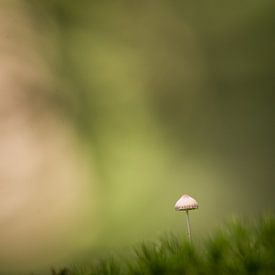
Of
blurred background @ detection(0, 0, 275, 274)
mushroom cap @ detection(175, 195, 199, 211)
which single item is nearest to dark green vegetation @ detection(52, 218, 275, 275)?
mushroom cap @ detection(175, 195, 199, 211)

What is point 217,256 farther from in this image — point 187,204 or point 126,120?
point 126,120

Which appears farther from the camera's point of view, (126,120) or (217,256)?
(126,120)

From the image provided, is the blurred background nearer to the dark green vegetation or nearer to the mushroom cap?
the mushroom cap

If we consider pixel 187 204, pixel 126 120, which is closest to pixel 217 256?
pixel 187 204

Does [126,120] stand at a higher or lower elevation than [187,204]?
higher

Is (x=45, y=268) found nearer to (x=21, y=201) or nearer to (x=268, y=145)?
(x=21, y=201)

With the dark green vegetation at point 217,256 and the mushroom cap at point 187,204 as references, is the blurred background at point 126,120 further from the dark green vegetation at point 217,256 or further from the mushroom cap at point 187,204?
the dark green vegetation at point 217,256

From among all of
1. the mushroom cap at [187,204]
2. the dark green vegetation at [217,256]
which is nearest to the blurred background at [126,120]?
the mushroom cap at [187,204]
